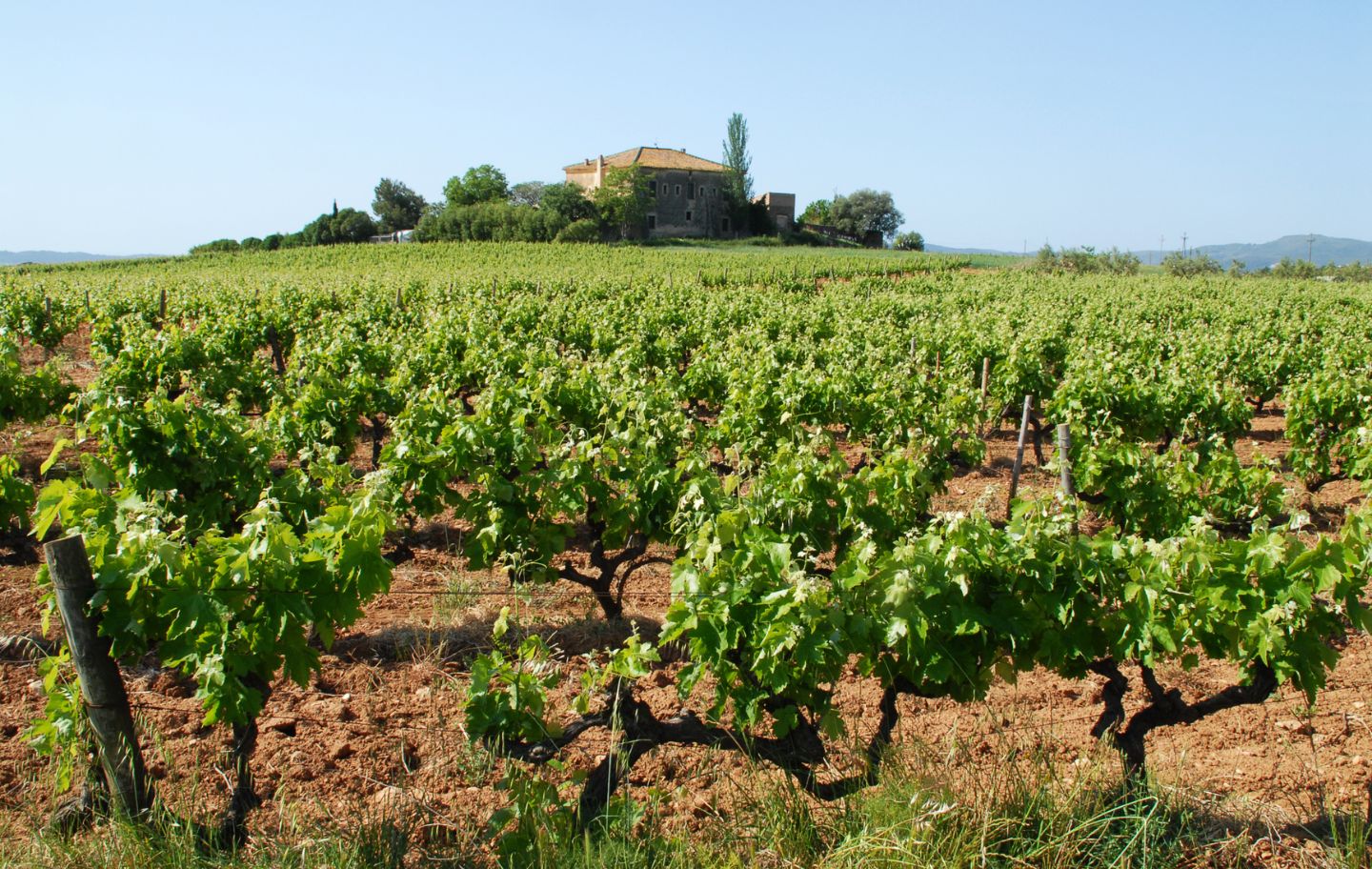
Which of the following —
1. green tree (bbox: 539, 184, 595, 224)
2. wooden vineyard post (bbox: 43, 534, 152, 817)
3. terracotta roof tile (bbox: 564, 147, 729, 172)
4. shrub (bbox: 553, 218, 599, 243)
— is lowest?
wooden vineyard post (bbox: 43, 534, 152, 817)

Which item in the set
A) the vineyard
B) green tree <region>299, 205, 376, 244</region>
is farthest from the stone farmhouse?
the vineyard

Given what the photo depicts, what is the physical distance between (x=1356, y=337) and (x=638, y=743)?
1505cm

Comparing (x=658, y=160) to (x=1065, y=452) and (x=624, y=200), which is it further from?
(x=1065, y=452)

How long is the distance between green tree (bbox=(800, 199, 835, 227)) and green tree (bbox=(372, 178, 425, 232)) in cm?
3565

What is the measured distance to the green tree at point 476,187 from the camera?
67000mm

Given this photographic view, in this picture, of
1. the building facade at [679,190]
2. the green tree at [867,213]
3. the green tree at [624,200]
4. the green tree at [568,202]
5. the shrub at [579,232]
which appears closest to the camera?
the shrub at [579,232]

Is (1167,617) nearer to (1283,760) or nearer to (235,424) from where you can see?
(1283,760)

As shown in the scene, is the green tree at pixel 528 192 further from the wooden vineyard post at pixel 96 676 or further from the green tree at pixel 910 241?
the wooden vineyard post at pixel 96 676

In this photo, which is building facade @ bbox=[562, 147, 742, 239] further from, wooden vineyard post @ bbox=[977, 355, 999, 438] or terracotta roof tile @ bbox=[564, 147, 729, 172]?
wooden vineyard post @ bbox=[977, 355, 999, 438]

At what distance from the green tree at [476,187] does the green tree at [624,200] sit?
37.2 ft

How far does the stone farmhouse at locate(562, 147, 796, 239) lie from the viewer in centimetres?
6700

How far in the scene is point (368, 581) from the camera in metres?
3.33

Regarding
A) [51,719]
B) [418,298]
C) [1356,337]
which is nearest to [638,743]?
[51,719]

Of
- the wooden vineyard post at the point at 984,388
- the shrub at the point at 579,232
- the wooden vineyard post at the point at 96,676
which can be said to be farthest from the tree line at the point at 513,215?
the wooden vineyard post at the point at 96,676
